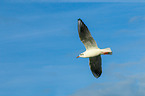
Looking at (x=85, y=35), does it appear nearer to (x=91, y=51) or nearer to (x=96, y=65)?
(x=91, y=51)

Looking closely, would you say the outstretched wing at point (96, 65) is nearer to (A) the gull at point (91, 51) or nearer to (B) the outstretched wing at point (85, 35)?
(A) the gull at point (91, 51)

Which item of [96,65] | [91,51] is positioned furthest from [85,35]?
[96,65]

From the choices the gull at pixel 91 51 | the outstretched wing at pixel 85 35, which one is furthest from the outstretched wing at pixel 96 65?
the outstretched wing at pixel 85 35

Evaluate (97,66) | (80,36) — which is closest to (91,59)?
(97,66)

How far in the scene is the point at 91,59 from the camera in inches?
1391

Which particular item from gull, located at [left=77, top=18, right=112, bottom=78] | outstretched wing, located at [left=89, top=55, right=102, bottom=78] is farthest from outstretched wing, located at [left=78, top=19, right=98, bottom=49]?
outstretched wing, located at [left=89, top=55, right=102, bottom=78]

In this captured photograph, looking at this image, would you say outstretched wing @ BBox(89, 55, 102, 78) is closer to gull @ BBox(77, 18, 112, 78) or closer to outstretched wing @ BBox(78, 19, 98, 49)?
gull @ BBox(77, 18, 112, 78)

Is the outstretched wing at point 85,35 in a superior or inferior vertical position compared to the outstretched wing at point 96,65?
superior

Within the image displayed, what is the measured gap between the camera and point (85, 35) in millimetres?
32719

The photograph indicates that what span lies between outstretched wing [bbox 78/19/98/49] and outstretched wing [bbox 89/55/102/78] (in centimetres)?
220

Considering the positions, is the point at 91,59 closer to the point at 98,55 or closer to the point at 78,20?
the point at 98,55

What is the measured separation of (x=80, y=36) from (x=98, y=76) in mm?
5169

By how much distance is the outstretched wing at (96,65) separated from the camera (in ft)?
115

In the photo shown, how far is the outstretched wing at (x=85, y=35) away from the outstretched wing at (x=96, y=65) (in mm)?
2198
